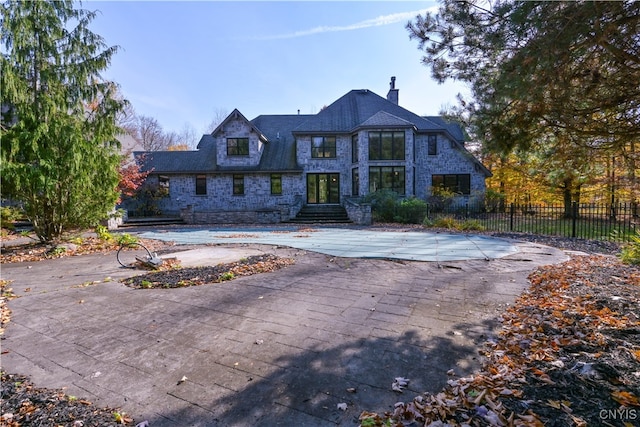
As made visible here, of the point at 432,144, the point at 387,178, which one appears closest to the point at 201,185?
the point at 387,178

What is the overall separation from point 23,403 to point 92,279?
3954 mm

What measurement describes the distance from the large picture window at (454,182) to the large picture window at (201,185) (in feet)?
53.1

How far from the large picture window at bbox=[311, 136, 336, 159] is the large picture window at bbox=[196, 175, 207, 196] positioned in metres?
7.96

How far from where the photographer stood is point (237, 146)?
2148cm

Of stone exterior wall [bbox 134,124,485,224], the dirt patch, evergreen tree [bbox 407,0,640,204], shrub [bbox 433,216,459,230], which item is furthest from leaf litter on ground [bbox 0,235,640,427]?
stone exterior wall [bbox 134,124,485,224]

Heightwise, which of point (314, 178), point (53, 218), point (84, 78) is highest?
point (84, 78)

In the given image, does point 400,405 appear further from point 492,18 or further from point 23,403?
point 492,18

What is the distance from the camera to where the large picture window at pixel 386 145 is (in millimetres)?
19844

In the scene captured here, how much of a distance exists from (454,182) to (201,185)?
17965mm

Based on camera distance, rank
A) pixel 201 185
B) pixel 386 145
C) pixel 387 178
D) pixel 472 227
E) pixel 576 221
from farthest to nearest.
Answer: pixel 201 185
pixel 387 178
pixel 386 145
pixel 576 221
pixel 472 227

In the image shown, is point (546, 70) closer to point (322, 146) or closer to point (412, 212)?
point (412, 212)

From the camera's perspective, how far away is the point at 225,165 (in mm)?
21484

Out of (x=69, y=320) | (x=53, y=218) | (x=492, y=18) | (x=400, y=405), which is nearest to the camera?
(x=400, y=405)

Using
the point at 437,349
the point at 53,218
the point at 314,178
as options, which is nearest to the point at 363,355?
the point at 437,349
